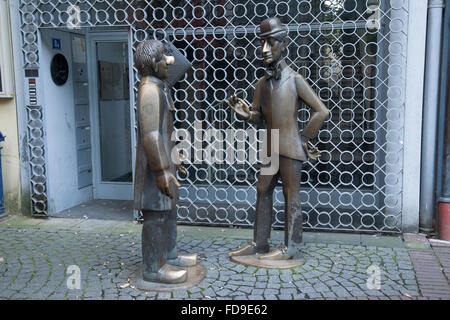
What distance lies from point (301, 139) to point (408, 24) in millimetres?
2136

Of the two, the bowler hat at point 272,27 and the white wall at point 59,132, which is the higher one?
the bowler hat at point 272,27

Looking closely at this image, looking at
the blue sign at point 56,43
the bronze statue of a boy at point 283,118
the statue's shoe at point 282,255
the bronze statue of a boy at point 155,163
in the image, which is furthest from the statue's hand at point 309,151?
the blue sign at point 56,43

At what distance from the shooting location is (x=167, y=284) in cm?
402

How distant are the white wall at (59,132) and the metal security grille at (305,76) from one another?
0.25 meters

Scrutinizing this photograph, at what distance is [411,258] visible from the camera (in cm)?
478

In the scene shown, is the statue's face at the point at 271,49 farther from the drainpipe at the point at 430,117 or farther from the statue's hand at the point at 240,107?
the drainpipe at the point at 430,117

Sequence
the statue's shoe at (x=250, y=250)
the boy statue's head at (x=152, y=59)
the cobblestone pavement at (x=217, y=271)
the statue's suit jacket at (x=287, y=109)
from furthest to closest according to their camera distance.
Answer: the statue's shoe at (x=250, y=250) < the statue's suit jacket at (x=287, y=109) < the cobblestone pavement at (x=217, y=271) < the boy statue's head at (x=152, y=59)

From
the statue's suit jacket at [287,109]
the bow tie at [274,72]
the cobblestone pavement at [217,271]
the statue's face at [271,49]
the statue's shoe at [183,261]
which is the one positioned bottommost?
the cobblestone pavement at [217,271]

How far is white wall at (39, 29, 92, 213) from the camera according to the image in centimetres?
625

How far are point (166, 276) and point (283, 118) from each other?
1746mm

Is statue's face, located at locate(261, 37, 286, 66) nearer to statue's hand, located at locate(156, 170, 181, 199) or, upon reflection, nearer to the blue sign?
statue's hand, located at locate(156, 170, 181, 199)

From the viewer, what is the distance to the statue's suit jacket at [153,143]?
3.66m

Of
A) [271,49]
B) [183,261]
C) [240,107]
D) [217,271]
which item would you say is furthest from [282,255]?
[271,49]

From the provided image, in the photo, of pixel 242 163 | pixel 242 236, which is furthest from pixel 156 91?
pixel 242 163
